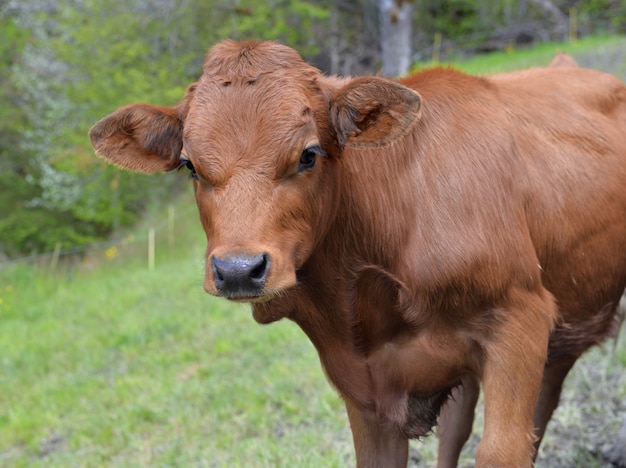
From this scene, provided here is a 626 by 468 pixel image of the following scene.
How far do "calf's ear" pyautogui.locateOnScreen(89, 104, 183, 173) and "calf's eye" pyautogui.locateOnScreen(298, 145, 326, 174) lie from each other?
0.64 meters

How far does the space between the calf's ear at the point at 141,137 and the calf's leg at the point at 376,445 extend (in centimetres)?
158

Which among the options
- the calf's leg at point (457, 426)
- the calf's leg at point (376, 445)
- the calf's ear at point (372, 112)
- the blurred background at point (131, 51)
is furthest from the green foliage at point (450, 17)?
the calf's ear at point (372, 112)

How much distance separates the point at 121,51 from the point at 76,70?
1.99 m

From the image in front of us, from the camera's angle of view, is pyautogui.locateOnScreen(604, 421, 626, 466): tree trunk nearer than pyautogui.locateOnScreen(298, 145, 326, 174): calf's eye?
No

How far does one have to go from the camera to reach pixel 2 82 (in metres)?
31.4

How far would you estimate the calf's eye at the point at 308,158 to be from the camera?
336 centimetres

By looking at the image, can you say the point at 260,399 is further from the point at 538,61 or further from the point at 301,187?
the point at 538,61

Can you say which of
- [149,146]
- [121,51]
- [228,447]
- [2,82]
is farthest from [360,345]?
[2,82]

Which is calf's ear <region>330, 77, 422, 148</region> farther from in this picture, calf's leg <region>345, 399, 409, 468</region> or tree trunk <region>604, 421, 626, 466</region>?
tree trunk <region>604, 421, 626, 466</region>

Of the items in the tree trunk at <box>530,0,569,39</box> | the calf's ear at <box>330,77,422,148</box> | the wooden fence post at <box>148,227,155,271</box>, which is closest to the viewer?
the calf's ear at <box>330,77,422,148</box>

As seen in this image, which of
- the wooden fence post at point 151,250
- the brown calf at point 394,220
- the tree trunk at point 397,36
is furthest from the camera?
the tree trunk at point 397,36

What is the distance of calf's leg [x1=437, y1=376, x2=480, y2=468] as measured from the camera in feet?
16.0

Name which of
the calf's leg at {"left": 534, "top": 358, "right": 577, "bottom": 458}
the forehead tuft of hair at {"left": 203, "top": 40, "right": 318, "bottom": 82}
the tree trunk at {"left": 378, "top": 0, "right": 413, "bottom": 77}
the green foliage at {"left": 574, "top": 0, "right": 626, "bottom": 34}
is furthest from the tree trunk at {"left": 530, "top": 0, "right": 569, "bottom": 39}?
the forehead tuft of hair at {"left": 203, "top": 40, "right": 318, "bottom": 82}

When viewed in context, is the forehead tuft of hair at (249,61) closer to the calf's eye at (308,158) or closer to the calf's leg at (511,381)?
the calf's eye at (308,158)
